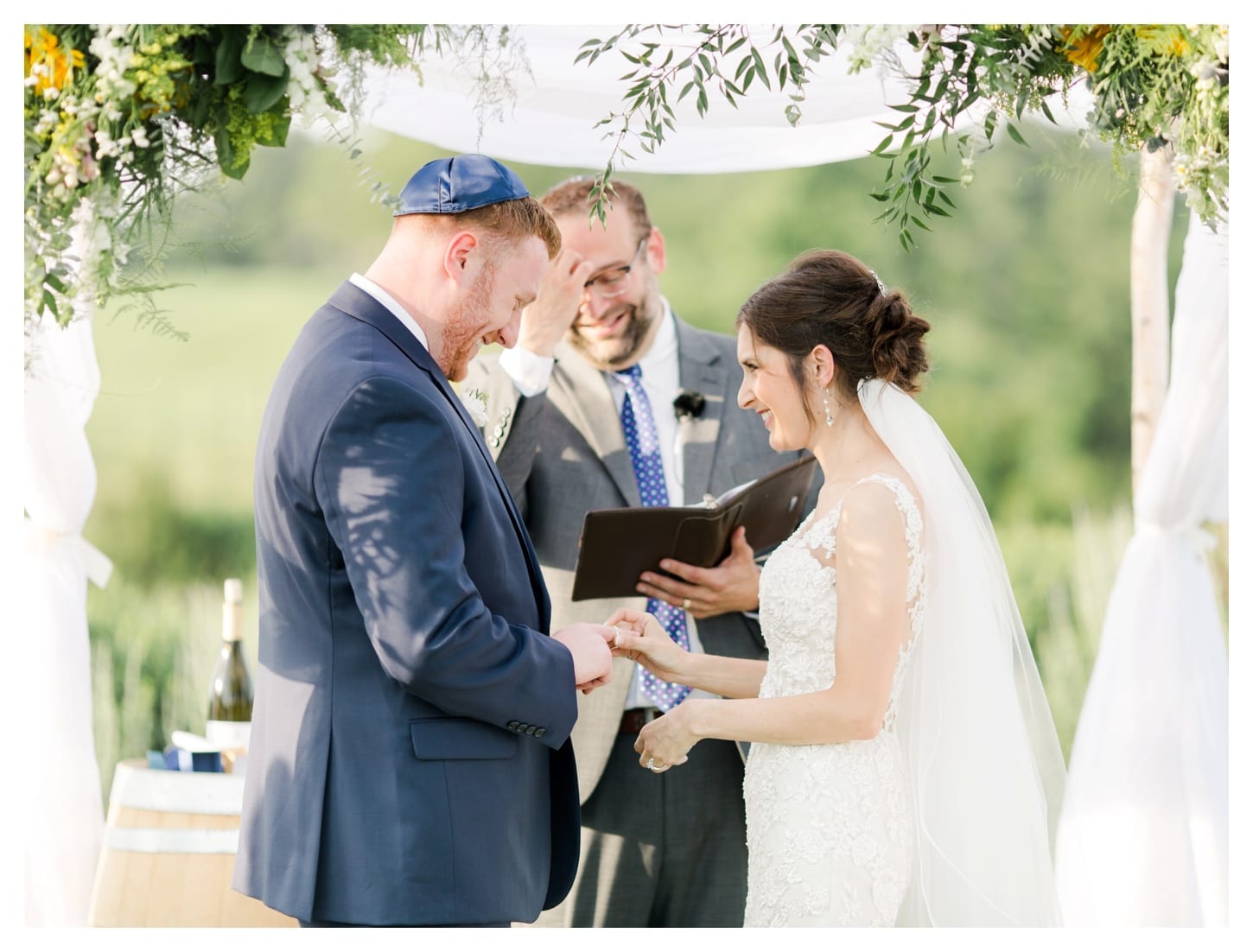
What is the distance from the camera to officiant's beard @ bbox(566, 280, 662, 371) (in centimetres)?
355

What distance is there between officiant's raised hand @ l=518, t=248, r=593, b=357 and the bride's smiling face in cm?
73

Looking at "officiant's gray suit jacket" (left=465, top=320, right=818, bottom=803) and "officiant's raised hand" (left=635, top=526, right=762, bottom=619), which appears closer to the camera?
"officiant's raised hand" (left=635, top=526, right=762, bottom=619)

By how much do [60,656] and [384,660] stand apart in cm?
188

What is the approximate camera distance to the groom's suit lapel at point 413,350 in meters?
2.30

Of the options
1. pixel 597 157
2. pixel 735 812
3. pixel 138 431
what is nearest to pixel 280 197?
pixel 138 431

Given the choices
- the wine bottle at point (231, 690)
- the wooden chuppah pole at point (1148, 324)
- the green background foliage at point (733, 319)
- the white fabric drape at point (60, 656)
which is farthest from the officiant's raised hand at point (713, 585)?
the green background foliage at point (733, 319)

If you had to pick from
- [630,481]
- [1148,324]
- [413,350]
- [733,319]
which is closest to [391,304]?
[413,350]

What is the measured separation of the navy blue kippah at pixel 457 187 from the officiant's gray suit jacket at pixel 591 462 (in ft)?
3.25

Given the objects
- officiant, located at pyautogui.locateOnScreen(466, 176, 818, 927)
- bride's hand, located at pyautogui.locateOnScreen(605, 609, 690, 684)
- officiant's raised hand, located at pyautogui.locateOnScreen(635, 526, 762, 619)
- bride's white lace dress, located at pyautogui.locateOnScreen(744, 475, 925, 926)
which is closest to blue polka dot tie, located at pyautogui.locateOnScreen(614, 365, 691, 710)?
officiant, located at pyautogui.locateOnScreen(466, 176, 818, 927)

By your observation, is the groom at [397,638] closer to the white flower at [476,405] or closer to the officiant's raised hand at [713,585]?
the white flower at [476,405]

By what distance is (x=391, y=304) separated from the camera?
7.70 ft

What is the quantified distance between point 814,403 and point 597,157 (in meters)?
1.11

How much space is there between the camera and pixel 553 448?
3.43m

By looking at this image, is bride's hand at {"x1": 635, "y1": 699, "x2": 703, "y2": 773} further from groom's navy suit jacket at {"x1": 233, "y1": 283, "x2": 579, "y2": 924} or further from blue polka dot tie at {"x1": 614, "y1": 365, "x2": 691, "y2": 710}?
blue polka dot tie at {"x1": 614, "y1": 365, "x2": 691, "y2": 710}
